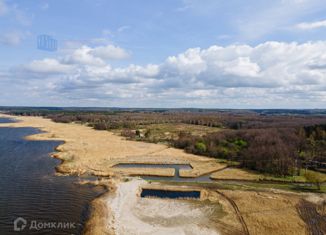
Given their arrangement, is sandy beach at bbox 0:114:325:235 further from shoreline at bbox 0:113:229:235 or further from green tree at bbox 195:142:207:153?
green tree at bbox 195:142:207:153

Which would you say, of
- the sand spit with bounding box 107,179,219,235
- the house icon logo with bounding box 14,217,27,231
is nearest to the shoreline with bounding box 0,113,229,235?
the sand spit with bounding box 107,179,219,235

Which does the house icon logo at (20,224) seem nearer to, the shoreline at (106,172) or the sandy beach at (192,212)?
the shoreline at (106,172)

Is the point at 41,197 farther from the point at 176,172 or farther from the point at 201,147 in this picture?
the point at 201,147

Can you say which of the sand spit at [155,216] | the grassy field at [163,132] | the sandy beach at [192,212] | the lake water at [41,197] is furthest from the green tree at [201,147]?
the sand spit at [155,216]

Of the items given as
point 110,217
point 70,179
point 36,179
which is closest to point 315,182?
point 110,217

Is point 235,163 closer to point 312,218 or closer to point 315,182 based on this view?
point 315,182

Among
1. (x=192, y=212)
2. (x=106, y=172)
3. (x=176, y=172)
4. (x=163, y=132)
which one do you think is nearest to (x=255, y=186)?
(x=192, y=212)
